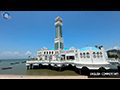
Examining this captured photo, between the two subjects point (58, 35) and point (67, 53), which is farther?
point (58, 35)

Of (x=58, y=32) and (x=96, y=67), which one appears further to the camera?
(x=58, y=32)

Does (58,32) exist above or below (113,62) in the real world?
above

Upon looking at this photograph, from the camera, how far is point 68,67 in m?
20.9

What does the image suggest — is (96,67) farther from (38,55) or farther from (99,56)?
(38,55)

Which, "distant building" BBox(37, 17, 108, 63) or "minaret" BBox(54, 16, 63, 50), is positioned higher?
"minaret" BBox(54, 16, 63, 50)

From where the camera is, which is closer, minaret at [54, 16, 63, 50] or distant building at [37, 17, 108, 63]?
distant building at [37, 17, 108, 63]

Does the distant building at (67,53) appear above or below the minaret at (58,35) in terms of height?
below

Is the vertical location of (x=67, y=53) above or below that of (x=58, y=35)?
below

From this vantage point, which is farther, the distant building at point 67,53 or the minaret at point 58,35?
the minaret at point 58,35
